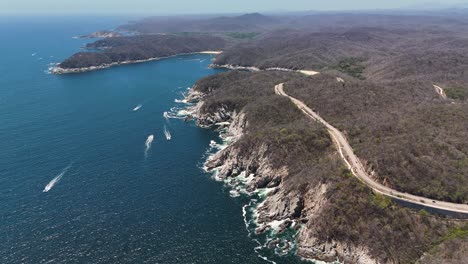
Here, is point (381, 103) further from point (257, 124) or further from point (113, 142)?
point (113, 142)

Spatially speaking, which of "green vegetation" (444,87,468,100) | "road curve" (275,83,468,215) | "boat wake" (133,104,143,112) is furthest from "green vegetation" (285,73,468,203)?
"boat wake" (133,104,143,112)

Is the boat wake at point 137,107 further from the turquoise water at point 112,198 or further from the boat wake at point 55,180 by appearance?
the boat wake at point 55,180

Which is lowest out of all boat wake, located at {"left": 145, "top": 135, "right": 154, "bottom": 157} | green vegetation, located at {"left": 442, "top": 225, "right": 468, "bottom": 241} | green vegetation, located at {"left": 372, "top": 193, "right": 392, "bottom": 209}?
boat wake, located at {"left": 145, "top": 135, "right": 154, "bottom": 157}

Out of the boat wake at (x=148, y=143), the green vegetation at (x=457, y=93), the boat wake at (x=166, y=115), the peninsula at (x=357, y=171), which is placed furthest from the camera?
the boat wake at (x=166, y=115)

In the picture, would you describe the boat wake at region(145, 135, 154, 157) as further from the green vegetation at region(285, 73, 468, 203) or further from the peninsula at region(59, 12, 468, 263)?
the green vegetation at region(285, 73, 468, 203)

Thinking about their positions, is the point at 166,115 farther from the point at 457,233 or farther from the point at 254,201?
the point at 457,233

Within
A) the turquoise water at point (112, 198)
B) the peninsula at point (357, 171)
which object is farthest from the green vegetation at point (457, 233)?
the turquoise water at point (112, 198)

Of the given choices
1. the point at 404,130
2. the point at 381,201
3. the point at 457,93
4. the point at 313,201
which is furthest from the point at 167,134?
the point at 457,93
